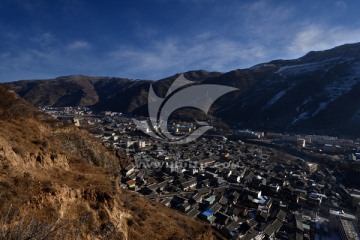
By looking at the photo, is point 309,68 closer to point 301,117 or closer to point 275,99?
point 275,99

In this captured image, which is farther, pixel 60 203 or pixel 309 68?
pixel 309 68

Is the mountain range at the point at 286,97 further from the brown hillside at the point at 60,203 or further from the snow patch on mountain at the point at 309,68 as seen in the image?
the brown hillside at the point at 60,203

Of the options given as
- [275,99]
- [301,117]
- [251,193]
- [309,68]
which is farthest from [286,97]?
[251,193]

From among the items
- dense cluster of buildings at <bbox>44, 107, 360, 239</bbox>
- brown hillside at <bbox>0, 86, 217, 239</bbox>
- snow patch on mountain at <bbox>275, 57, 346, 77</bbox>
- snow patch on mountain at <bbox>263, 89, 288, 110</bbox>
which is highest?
snow patch on mountain at <bbox>275, 57, 346, 77</bbox>

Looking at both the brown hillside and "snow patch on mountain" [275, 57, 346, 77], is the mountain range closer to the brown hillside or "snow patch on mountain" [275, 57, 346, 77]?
"snow patch on mountain" [275, 57, 346, 77]

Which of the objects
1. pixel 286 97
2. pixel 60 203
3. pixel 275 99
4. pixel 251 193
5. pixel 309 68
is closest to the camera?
pixel 60 203

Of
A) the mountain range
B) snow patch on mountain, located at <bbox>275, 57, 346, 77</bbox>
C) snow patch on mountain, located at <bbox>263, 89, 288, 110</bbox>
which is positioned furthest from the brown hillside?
snow patch on mountain, located at <bbox>275, 57, 346, 77</bbox>

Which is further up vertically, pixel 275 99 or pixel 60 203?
pixel 275 99

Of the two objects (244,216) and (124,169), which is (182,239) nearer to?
(244,216)
